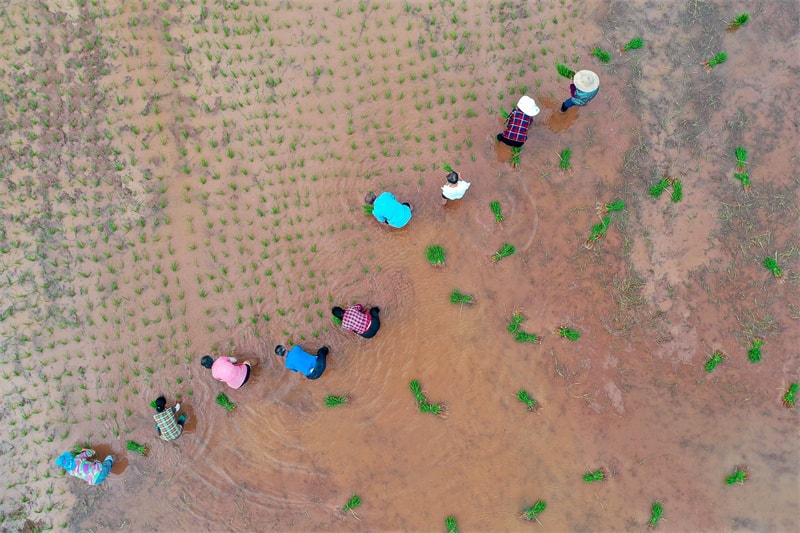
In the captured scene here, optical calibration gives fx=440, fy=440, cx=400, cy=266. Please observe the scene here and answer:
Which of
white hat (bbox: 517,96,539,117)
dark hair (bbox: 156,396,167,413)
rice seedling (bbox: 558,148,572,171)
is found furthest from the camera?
rice seedling (bbox: 558,148,572,171)

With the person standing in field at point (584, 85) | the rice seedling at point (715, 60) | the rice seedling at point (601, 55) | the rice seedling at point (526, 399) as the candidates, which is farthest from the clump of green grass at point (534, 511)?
the rice seedling at point (715, 60)

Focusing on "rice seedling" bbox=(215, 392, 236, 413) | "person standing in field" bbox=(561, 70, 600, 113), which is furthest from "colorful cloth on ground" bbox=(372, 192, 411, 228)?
"rice seedling" bbox=(215, 392, 236, 413)

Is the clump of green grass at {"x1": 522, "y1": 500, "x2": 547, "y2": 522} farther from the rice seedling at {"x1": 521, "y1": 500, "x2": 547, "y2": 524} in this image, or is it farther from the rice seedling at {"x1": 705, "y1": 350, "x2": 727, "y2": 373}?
the rice seedling at {"x1": 705, "y1": 350, "x2": 727, "y2": 373}

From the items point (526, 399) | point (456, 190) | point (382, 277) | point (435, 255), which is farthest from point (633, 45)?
point (526, 399)

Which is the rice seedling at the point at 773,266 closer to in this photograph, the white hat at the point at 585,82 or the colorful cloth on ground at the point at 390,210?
the white hat at the point at 585,82

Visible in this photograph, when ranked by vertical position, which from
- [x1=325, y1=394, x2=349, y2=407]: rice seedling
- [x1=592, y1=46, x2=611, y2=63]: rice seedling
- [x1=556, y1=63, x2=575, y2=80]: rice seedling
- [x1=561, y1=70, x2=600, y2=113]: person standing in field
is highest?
[x1=592, y1=46, x2=611, y2=63]: rice seedling

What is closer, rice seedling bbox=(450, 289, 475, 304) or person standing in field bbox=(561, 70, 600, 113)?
person standing in field bbox=(561, 70, 600, 113)

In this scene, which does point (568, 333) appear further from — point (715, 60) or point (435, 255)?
point (715, 60)
